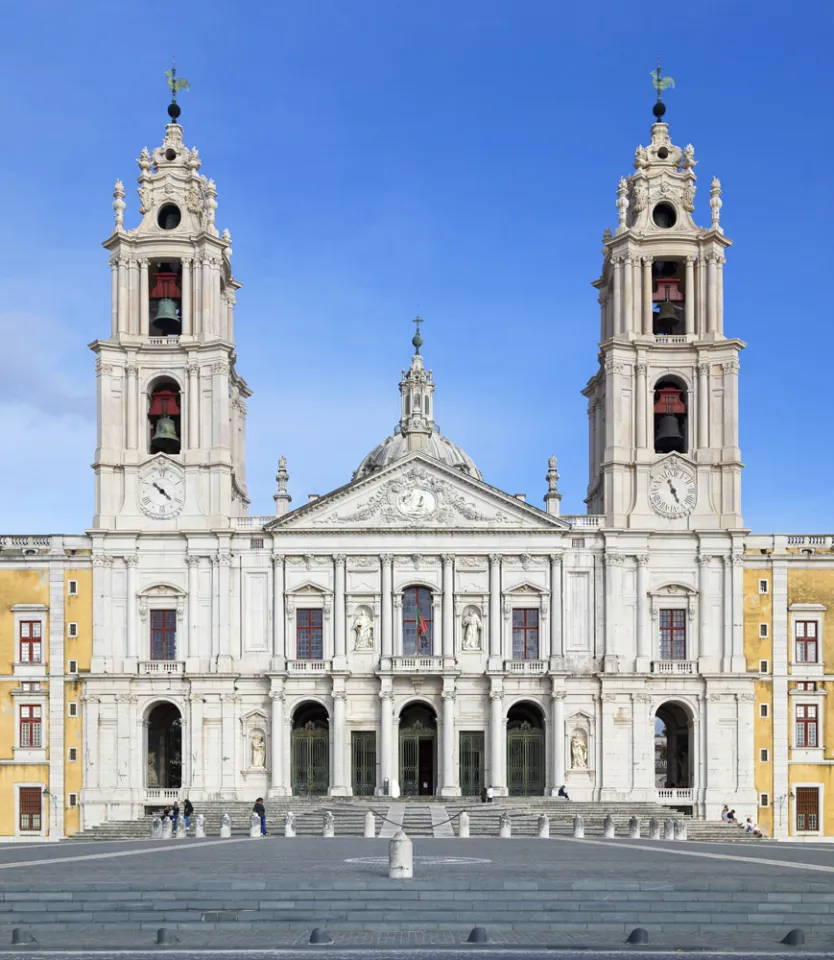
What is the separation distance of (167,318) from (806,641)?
2876cm

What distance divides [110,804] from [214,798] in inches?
157

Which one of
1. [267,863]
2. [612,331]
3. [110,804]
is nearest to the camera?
[267,863]

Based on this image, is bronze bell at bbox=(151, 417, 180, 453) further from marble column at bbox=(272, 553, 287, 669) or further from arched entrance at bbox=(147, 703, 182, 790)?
arched entrance at bbox=(147, 703, 182, 790)

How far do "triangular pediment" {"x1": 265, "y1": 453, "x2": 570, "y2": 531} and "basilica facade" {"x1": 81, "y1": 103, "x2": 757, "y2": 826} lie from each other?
0.29ft

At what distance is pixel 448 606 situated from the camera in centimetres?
6078

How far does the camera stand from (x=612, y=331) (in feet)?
211

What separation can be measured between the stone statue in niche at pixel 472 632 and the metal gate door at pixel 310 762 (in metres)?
6.70

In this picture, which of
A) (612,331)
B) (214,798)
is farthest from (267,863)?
(612,331)

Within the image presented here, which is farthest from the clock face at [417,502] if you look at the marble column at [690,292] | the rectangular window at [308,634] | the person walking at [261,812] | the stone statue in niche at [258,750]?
the person walking at [261,812]

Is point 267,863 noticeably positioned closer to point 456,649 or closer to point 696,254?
point 456,649

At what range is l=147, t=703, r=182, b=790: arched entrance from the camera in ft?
207

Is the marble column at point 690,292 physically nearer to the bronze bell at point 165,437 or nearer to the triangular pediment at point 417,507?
the triangular pediment at point 417,507

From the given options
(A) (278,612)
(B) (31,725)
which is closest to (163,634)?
(A) (278,612)

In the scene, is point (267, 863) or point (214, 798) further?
point (214, 798)
